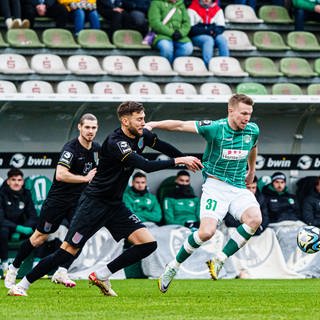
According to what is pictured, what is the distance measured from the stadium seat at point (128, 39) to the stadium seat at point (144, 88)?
1354mm

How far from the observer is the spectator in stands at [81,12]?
18.0 meters

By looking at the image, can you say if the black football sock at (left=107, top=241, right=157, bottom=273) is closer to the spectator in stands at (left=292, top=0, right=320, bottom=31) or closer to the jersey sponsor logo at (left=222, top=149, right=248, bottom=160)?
the jersey sponsor logo at (left=222, top=149, right=248, bottom=160)

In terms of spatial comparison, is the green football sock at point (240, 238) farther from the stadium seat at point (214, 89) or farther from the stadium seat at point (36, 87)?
the stadium seat at point (214, 89)

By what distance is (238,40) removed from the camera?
19594mm

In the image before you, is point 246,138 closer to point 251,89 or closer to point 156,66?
point 251,89

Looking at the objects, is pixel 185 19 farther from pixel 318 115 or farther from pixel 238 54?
pixel 318 115

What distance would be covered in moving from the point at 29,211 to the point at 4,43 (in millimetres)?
3410

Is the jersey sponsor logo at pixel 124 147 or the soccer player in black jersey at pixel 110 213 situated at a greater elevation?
the jersey sponsor logo at pixel 124 147

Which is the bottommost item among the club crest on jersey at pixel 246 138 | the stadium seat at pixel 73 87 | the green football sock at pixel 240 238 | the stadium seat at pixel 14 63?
the stadium seat at pixel 73 87

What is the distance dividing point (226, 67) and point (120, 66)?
199 cm

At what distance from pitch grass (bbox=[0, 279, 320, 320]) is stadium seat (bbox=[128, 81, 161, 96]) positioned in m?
4.45

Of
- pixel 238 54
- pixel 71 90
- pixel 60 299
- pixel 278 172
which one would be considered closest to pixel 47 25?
pixel 71 90

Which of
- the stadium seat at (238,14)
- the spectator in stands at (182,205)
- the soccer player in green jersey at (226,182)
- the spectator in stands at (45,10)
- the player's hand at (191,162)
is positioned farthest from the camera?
the stadium seat at (238,14)

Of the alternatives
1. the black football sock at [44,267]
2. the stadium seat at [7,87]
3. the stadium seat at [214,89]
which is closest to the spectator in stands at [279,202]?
the stadium seat at [214,89]
